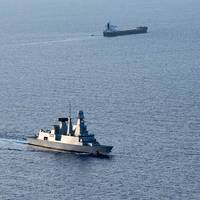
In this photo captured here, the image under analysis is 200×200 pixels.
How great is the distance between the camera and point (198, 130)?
15538 cm

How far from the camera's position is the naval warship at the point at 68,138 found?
492 ft

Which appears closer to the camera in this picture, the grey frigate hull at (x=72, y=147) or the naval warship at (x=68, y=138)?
the grey frigate hull at (x=72, y=147)

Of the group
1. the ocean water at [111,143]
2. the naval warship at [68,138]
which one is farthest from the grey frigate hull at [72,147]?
the ocean water at [111,143]

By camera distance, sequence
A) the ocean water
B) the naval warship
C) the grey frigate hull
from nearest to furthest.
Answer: the ocean water, the grey frigate hull, the naval warship

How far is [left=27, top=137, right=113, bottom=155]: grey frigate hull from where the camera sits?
146 meters

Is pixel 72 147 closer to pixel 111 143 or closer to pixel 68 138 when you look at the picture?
pixel 68 138

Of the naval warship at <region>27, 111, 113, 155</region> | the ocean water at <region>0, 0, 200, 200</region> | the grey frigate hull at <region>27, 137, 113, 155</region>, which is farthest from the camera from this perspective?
the naval warship at <region>27, 111, 113, 155</region>

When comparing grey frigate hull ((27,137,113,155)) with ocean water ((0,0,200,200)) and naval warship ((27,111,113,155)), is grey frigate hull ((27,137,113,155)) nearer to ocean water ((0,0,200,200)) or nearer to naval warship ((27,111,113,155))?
naval warship ((27,111,113,155))

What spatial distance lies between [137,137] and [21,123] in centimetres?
1977

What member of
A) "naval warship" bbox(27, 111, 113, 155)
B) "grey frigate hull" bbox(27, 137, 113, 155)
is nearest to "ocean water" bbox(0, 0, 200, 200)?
"grey frigate hull" bbox(27, 137, 113, 155)

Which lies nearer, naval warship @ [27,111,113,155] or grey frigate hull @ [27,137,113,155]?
grey frigate hull @ [27,137,113,155]

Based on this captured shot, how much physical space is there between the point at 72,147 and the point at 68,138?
2.07 metres

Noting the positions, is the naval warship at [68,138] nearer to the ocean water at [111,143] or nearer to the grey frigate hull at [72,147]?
the grey frigate hull at [72,147]

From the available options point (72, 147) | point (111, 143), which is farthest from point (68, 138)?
point (111, 143)
